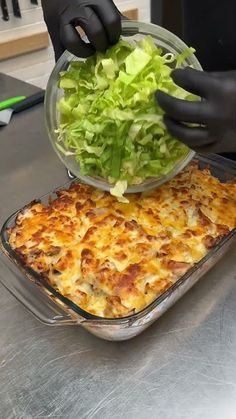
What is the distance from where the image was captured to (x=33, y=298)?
2.35 ft

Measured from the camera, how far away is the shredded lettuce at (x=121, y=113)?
79 centimetres

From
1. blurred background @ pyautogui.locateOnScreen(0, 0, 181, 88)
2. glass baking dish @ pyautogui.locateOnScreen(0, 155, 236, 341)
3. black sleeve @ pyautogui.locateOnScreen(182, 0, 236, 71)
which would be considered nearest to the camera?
glass baking dish @ pyautogui.locateOnScreen(0, 155, 236, 341)

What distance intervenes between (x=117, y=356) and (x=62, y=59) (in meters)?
0.52

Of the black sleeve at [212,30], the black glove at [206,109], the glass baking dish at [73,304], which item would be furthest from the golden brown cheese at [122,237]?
the black sleeve at [212,30]

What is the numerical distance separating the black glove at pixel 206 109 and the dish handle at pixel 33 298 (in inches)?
11.7

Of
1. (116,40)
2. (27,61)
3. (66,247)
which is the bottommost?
(27,61)

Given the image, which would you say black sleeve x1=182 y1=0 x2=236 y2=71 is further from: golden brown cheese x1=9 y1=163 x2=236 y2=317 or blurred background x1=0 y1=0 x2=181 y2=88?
blurred background x1=0 y1=0 x2=181 y2=88

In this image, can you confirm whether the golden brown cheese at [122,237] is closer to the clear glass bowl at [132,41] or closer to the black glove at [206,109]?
the clear glass bowl at [132,41]

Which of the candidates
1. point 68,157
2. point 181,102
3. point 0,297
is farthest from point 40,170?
point 181,102

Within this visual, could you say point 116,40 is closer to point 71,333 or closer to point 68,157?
point 68,157

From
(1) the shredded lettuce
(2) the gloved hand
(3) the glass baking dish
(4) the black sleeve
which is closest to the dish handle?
(3) the glass baking dish

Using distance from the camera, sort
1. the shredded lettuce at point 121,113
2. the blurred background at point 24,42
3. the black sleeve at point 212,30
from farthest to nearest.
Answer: the blurred background at point 24,42, the black sleeve at point 212,30, the shredded lettuce at point 121,113

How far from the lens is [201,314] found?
76 cm

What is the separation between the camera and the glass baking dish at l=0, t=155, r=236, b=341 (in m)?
0.64
